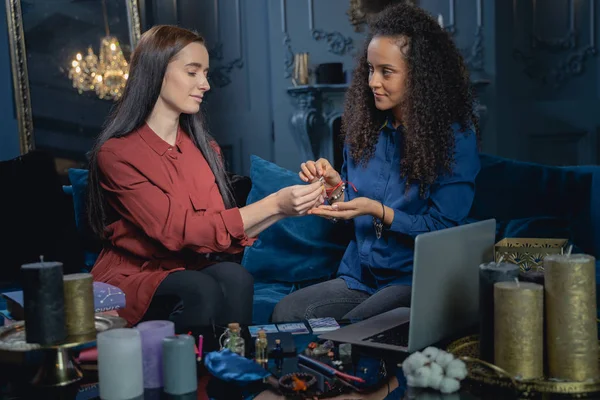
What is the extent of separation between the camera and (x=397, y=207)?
210 centimetres

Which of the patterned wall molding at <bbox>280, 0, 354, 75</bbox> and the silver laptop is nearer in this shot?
the silver laptop

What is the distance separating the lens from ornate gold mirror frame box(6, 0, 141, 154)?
472cm

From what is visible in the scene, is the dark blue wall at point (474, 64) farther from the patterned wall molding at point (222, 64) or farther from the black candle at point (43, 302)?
the black candle at point (43, 302)

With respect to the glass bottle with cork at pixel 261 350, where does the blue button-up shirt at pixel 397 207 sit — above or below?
above

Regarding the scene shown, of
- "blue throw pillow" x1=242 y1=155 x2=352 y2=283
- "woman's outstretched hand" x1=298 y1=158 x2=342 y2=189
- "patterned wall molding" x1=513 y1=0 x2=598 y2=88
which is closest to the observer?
"woman's outstretched hand" x1=298 y1=158 x2=342 y2=189

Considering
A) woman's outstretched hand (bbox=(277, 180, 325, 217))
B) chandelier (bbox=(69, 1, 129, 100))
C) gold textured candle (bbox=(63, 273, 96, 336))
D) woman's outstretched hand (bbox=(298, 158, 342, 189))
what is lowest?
gold textured candle (bbox=(63, 273, 96, 336))

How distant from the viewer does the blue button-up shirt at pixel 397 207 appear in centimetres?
205

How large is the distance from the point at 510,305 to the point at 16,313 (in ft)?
3.30

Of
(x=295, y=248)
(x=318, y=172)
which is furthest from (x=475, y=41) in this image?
(x=318, y=172)

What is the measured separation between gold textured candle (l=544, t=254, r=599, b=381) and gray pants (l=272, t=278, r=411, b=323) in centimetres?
75

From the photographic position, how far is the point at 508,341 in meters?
1.24

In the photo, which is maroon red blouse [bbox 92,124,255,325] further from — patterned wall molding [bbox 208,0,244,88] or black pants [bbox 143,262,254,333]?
patterned wall molding [bbox 208,0,244,88]

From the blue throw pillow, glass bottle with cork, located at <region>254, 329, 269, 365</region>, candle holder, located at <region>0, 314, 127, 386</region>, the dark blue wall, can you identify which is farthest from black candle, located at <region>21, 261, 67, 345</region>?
the dark blue wall

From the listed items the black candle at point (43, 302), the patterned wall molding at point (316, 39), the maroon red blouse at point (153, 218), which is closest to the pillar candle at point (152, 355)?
the black candle at point (43, 302)
